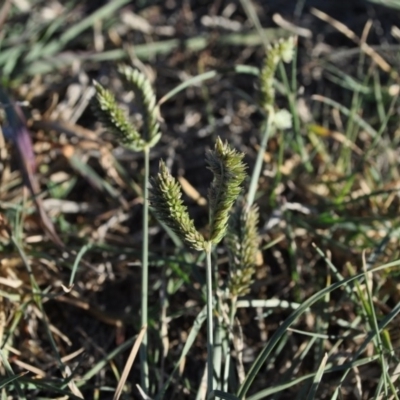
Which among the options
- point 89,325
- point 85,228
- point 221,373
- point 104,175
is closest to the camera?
point 221,373

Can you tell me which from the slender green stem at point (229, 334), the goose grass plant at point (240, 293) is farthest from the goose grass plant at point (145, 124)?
the slender green stem at point (229, 334)

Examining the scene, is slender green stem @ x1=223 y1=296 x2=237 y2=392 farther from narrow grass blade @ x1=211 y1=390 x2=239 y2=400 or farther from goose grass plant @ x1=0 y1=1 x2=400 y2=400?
narrow grass blade @ x1=211 y1=390 x2=239 y2=400

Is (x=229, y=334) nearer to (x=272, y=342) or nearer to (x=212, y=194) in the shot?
(x=272, y=342)

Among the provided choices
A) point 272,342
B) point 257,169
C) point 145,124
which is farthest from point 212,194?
point 257,169

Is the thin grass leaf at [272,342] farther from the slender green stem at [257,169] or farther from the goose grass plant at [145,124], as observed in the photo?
the slender green stem at [257,169]

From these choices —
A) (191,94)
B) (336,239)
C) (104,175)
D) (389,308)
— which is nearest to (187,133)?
(191,94)

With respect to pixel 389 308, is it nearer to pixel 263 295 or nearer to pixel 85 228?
pixel 263 295

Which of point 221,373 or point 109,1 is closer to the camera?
point 221,373

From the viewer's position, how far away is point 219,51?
2650 mm

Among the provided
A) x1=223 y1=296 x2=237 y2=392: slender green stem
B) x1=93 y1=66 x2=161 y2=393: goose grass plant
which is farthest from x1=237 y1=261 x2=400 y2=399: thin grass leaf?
x1=93 y1=66 x2=161 y2=393: goose grass plant

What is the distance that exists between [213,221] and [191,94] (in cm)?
128

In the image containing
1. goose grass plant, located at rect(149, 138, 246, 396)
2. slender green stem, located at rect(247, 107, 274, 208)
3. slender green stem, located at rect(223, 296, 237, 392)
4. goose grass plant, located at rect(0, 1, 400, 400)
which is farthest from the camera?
slender green stem, located at rect(247, 107, 274, 208)

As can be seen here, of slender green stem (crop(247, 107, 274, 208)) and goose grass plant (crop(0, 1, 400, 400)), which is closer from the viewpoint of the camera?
goose grass plant (crop(0, 1, 400, 400))

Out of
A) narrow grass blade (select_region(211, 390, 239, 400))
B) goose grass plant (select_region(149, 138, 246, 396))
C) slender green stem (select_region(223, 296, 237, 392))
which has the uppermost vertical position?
goose grass plant (select_region(149, 138, 246, 396))
